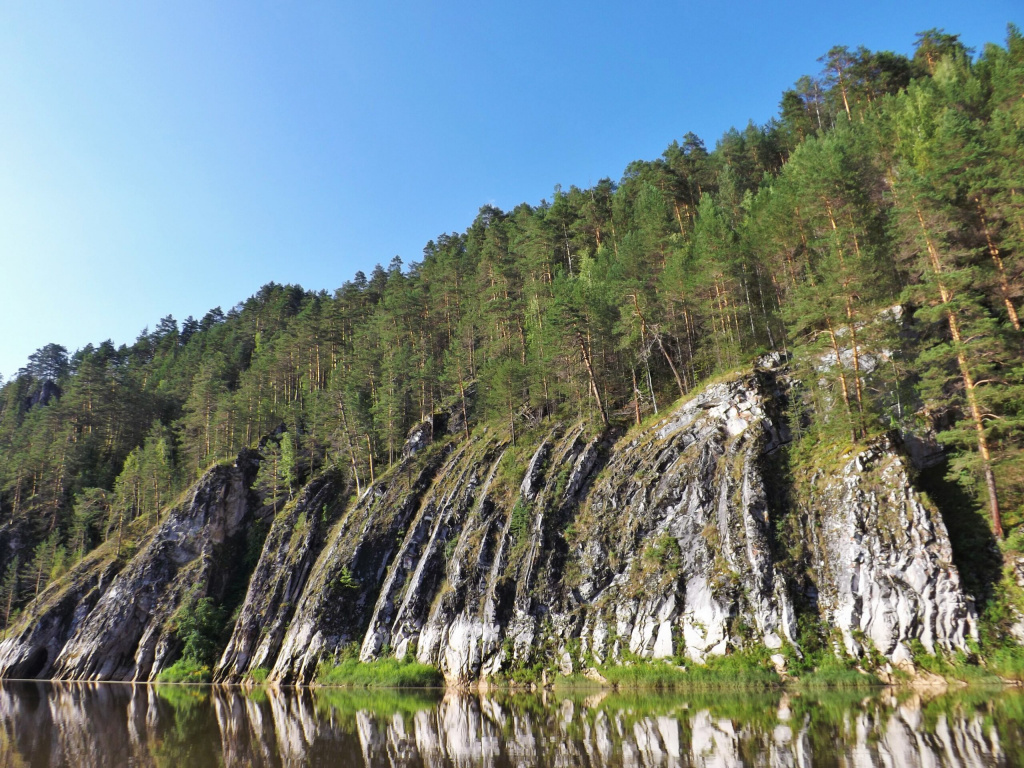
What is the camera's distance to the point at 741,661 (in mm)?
25312

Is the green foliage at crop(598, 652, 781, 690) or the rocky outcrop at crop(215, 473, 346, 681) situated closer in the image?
the green foliage at crop(598, 652, 781, 690)

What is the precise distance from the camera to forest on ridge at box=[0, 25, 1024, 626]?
2742 centimetres

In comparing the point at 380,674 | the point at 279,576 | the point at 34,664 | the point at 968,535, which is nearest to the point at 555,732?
the point at 968,535

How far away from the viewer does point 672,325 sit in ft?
145

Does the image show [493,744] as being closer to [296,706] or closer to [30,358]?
[296,706]

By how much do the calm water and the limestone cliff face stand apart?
4300mm

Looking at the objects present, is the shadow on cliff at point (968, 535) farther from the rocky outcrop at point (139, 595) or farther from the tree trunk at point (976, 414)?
the rocky outcrop at point (139, 595)

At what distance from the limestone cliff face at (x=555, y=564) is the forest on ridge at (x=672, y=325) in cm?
317

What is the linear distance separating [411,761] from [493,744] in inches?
102

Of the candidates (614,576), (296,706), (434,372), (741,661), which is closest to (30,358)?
(434,372)

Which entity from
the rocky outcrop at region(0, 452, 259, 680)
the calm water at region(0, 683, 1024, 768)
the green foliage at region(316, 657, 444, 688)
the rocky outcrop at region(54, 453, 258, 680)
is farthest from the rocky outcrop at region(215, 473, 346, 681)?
the calm water at region(0, 683, 1024, 768)

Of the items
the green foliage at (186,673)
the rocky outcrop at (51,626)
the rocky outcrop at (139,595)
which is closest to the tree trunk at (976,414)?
the green foliage at (186,673)

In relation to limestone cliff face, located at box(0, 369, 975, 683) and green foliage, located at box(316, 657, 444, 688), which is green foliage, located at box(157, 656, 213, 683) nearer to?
limestone cliff face, located at box(0, 369, 975, 683)

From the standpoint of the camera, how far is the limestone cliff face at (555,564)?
83.8ft
